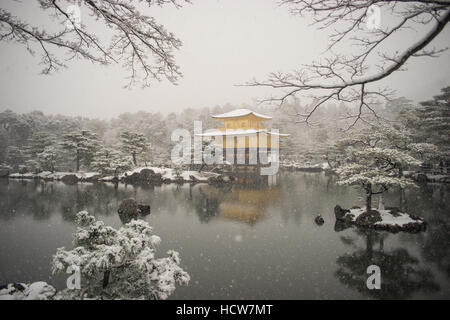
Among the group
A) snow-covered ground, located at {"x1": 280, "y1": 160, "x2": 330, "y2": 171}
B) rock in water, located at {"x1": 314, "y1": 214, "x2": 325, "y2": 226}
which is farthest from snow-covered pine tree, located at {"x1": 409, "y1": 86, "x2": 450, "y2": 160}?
rock in water, located at {"x1": 314, "y1": 214, "x2": 325, "y2": 226}

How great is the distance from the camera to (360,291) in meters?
4.30

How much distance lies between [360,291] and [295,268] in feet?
4.15

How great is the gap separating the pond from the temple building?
13721 mm

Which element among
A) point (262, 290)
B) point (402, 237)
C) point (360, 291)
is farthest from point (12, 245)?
point (402, 237)

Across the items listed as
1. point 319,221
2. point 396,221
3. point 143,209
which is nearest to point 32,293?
point 143,209

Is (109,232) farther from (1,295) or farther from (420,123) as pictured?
(420,123)

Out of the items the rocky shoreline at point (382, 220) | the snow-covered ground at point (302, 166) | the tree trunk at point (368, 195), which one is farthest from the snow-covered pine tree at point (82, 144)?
the snow-covered ground at point (302, 166)

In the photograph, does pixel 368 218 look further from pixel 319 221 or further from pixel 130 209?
pixel 130 209

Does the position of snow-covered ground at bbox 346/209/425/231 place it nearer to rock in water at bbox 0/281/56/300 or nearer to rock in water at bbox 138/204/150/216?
rock in water at bbox 138/204/150/216

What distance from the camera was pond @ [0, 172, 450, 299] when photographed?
441 cm

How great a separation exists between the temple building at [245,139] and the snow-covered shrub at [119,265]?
21.3 m

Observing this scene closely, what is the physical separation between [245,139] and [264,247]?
765 inches

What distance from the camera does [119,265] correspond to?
3115mm

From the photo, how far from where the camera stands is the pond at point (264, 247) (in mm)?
4406
